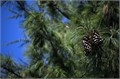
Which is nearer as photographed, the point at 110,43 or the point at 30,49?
the point at 110,43

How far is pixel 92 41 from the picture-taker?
1.61 m

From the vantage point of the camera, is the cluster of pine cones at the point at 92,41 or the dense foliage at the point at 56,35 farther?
the dense foliage at the point at 56,35

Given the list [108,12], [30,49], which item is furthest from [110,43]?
[30,49]

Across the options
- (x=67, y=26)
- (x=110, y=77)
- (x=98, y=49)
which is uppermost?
(x=67, y=26)

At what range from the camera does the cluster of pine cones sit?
5.22 ft

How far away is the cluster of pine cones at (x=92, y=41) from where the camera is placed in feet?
5.22

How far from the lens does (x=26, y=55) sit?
11.8ft

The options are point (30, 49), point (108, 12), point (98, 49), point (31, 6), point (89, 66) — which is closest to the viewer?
point (98, 49)

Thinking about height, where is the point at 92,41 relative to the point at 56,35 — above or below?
below

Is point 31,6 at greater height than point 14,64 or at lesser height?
greater

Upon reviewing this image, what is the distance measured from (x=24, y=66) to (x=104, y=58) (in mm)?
1600

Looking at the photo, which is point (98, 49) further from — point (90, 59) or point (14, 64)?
point (14, 64)

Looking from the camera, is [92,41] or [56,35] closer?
[92,41]

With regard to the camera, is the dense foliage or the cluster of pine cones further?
the dense foliage
